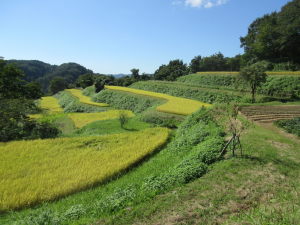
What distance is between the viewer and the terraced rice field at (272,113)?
11086 mm

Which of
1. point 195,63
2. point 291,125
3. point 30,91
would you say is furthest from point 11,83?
point 195,63

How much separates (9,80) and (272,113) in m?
22.9

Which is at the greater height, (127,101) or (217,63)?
(217,63)

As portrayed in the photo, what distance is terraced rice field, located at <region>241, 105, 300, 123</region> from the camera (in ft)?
36.4

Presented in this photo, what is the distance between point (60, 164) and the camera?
726 centimetres

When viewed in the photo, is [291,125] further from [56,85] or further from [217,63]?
[56,85]

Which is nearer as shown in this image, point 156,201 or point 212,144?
point 156,201

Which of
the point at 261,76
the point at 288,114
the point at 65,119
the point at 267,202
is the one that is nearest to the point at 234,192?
the point at 267,202

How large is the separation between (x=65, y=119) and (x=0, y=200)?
A: 17.6 m

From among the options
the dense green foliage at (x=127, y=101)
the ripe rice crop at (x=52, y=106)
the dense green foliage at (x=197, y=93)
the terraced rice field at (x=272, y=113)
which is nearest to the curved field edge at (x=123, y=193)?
the terraced rice field at (x=272, y=113)

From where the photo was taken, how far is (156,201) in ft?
14.1

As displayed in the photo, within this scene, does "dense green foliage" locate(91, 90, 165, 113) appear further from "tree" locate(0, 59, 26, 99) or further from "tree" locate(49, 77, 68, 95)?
"tree" locate(49, 77, 68, 95)

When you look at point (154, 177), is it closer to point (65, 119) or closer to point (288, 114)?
point (288, 114)

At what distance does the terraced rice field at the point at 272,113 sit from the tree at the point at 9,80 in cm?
2061
